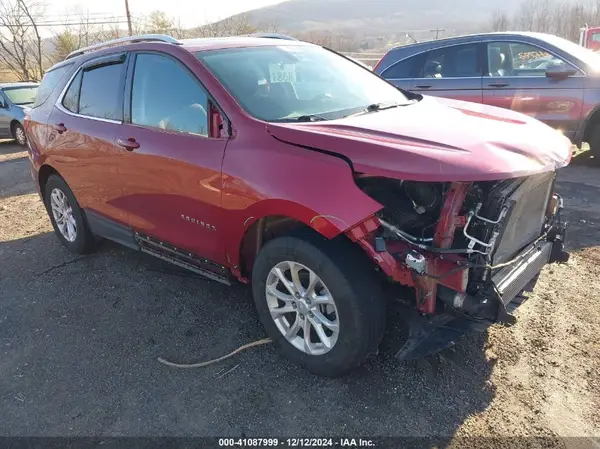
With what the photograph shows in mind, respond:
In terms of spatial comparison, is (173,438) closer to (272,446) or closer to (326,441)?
(272,446)

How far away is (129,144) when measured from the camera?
12.0 feet

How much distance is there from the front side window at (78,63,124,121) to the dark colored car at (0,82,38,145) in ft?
32.0

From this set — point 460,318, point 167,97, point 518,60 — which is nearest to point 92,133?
point 167,97

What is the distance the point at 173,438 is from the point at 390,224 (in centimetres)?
156

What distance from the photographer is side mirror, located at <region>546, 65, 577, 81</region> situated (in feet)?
22.0

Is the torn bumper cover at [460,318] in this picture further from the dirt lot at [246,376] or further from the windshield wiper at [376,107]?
the windshield wiper at [376,107]

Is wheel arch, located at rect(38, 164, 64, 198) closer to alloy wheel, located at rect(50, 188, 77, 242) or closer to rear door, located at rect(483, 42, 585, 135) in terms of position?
alloy wheel, located at rect(50, 188, 77, 242)

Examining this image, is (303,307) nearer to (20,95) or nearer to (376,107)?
(376,107)

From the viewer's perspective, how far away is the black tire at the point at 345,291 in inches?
102

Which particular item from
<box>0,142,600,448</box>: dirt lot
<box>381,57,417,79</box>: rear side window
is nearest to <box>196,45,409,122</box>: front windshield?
<box>0,142,600,448</box>: dirt lot

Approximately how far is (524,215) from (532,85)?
4915 mm

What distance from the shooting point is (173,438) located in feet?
8.35

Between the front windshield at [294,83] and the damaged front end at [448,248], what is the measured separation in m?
0.82

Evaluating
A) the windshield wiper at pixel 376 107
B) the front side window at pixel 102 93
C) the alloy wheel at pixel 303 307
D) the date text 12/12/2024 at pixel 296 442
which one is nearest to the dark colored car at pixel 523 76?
the windshield wiper at pixel 376 107
